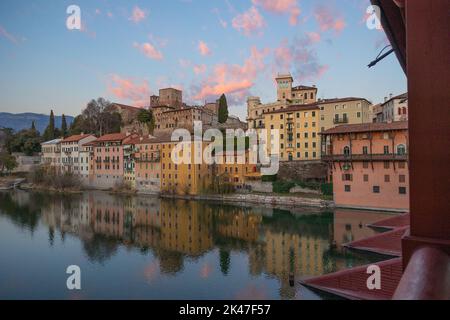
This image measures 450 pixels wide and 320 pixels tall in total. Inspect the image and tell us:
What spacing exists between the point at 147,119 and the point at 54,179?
27339mm

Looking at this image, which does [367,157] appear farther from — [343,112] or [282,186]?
[343,112]

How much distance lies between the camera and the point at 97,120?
78688 mm

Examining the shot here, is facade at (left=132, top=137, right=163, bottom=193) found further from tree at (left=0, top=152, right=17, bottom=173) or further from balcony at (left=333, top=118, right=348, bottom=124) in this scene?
tree at (left=0, top=152, right=17, bottom=173)

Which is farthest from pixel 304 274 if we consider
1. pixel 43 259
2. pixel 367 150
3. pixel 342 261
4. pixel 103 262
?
pixel 367 150

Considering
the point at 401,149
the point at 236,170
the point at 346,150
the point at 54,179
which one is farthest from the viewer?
the point at 54,179

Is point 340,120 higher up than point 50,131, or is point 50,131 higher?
point 50,131

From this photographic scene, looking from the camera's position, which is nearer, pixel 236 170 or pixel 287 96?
pixel 236 170

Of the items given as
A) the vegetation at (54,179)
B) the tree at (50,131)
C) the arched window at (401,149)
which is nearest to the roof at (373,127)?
the arched window at (401,149)

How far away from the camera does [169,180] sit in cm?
4716

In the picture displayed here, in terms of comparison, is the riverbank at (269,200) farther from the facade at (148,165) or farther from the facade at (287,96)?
the facade at (287,96)

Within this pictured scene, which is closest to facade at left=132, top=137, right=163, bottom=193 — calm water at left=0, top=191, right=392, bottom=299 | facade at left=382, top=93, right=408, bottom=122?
calm water at left=0, top=191, right=392, bottom=299

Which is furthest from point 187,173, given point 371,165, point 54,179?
point 54,179

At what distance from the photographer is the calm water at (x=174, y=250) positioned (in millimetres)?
14438
